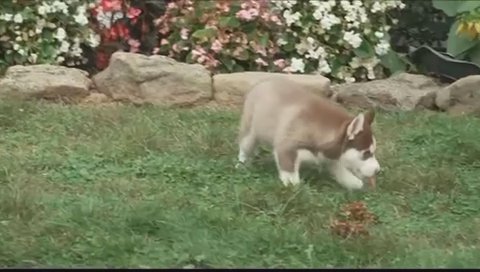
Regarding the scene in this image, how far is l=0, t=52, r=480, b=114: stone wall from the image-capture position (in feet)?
27.1

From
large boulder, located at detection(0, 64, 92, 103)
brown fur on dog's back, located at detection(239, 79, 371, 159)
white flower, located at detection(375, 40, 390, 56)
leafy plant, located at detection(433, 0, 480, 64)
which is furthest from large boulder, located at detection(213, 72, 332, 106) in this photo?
brown fur on dog's back, located at detection(239, 79, 371, 159)

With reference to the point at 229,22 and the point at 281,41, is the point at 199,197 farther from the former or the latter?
the point at 281,41

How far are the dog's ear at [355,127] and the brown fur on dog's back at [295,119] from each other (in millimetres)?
56

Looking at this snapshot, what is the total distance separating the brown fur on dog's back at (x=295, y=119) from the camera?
6.04 metres

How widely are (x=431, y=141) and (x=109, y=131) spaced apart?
79.9 inches

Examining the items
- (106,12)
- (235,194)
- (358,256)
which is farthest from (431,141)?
(106,12)

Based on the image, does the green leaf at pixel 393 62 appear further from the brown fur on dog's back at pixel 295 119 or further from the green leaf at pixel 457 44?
the brown fur on dog's back at pixel 295 119

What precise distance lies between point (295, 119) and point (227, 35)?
2778 millimetres

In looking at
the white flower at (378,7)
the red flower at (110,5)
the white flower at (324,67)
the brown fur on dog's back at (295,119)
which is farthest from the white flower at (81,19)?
the brown fur on dog's back at (295,119)

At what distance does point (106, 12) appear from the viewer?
902cm

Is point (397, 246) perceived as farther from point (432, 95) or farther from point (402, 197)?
point (432, 95)

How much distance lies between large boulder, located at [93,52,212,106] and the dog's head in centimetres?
254

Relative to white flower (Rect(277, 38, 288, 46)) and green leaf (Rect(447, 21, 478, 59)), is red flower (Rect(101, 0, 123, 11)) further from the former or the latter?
green leaf (Rect(447, 21, 478, 59))

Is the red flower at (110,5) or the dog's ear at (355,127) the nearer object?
the dog's ear at (355,127)
